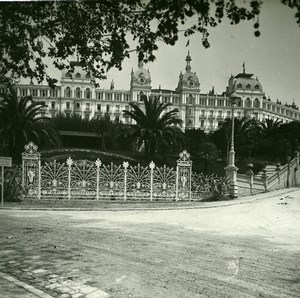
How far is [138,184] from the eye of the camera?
40.6ft

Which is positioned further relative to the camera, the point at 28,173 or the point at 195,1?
the point at 28,173

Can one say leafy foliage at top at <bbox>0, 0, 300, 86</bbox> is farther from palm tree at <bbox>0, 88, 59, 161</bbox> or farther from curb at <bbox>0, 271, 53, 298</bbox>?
palm tree at <bbox>0, 88, 59, 161</bbox>

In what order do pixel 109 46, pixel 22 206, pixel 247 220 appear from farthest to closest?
pixel 22 206 → pixel 247 220 → pixel 109 46

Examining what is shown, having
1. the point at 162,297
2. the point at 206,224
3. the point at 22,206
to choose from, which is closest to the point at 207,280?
the point at 162,297

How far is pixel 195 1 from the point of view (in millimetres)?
4320

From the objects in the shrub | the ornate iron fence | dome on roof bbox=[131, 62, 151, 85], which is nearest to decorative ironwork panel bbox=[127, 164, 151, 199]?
the ornate iron fence

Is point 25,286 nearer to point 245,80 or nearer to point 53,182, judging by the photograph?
point 245,80

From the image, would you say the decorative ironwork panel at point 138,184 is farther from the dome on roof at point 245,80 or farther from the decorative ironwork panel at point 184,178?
the dome on roof at point 245,80

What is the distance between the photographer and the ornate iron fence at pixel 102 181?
1191 cm

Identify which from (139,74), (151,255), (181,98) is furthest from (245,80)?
(181,98)

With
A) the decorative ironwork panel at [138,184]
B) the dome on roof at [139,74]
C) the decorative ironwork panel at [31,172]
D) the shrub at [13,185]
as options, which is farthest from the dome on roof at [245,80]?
the shrub at [13,185]

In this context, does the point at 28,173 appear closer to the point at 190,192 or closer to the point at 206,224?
the point at 190,192

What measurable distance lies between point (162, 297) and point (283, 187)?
14.7 meters

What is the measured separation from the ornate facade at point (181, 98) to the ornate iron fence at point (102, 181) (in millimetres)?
2185
